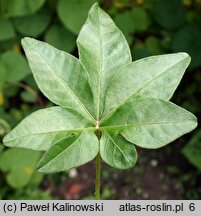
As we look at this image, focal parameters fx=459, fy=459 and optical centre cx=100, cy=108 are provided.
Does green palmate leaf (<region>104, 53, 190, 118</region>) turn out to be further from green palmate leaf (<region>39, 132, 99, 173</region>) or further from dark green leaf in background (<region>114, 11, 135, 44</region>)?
dark green leaf in background (<region>114, 11, 135, 44</region>)

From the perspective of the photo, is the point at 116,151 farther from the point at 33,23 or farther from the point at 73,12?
the point at 33,23

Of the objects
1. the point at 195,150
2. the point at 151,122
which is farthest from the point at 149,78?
the point at 195,150

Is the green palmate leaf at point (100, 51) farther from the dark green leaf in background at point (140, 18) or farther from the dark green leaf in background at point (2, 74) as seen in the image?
the dark green leaf in background at point (140, 18)

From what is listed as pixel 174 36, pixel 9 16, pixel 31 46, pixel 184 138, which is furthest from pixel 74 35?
pixel 31 46

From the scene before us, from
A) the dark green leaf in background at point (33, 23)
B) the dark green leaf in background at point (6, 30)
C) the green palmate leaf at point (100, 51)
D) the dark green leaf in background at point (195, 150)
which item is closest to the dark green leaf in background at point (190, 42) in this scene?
the dark green leaf in background at point (195, 150)

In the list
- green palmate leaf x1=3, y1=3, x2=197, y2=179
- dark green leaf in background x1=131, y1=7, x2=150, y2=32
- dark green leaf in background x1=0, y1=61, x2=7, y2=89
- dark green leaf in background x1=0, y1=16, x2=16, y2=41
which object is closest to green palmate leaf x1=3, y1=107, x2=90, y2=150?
green palmate leaf x1=3, y1=3, x2=197, y2=179
